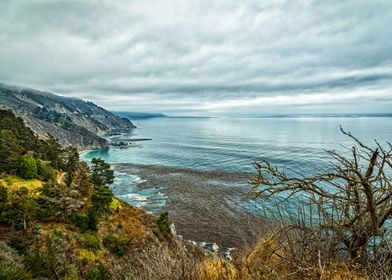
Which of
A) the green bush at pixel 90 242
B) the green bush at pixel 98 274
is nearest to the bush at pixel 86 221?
the green bush at pixel 90 242

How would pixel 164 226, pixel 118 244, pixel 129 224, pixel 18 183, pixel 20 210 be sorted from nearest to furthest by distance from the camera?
pixel 20 210
pixel 118 244
pixel 164 226
pixel 129 224
pixel 18 183

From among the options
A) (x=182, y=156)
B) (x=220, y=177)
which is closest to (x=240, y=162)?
(x=220, y=177)

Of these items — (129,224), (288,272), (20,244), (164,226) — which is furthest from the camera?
(129,224)

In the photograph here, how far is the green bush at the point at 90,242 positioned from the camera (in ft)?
70.6

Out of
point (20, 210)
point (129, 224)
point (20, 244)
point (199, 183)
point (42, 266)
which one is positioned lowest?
point (199, 183)

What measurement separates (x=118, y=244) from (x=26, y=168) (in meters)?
17.4

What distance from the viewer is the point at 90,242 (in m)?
21.7

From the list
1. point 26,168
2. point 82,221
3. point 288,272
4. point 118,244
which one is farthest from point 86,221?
point 288,272

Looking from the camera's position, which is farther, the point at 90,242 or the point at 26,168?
the point at 26,168

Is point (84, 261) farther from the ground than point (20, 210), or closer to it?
closer to it

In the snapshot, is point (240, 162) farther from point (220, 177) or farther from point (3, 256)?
point (3, 256)

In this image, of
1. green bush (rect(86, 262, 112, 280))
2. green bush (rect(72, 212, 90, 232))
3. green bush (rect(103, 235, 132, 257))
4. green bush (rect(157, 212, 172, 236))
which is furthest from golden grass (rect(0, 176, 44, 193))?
green bush (rect(86, 262, 112, 280))

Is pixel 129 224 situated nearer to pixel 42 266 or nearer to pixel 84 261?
pixel 84 261

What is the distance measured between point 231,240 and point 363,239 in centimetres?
2566
